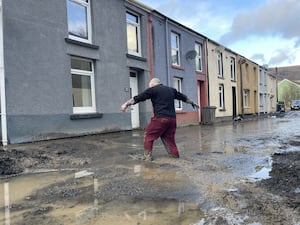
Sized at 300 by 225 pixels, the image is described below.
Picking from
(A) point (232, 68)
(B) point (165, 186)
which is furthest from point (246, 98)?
(B) point (165, 186)

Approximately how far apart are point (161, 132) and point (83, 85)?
5.84 m

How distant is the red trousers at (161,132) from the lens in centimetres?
654

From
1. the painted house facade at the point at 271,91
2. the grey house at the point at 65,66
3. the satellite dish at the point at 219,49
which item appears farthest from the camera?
the painted house facade at the point at 271,91

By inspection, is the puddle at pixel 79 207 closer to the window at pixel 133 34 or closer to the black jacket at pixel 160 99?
the black jacket at pixel 160 99

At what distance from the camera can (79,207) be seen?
12.2 ft

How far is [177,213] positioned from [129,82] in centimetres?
1069

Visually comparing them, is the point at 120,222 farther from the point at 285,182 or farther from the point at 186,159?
the point at 186,159

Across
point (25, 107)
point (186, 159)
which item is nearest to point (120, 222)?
point (186, 159)

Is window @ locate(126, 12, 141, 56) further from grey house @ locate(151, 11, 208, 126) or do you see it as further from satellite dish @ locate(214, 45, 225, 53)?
satellite dish @ locate(214, 45, 225, 53)

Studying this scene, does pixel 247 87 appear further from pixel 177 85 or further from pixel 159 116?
pixel 159 116

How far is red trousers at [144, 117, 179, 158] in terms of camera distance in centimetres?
654

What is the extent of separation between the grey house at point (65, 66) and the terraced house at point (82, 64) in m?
0.03

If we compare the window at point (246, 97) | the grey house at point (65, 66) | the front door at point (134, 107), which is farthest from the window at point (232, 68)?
the grey house at point (65, 66)

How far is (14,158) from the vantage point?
6.41m
